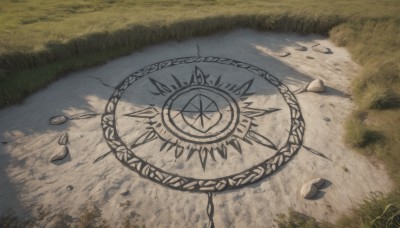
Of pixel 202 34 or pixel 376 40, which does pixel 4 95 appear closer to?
pixel 202 34

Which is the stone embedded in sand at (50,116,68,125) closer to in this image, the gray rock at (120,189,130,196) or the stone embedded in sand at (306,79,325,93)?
the gray rock at (120,189,130,196)

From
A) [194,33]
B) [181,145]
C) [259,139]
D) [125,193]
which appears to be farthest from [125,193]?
[194,33]

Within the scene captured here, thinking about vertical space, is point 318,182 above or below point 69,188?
above

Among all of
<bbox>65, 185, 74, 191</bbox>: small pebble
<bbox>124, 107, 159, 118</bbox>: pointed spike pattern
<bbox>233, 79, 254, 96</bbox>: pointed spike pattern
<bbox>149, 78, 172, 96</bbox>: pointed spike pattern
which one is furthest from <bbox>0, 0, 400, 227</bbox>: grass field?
<bbox>65, 185, 74, 191</bbox>: small pebble

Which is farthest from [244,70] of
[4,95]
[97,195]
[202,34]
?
[4,95]

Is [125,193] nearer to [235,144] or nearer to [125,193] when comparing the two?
[125,193]

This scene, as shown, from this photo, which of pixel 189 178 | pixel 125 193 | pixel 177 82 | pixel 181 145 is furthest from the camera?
pixel 177 82

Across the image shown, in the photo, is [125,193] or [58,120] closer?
[125,193]

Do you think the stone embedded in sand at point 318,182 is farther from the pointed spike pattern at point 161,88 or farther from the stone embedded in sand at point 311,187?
the pointed spike pattern at point 161,88
